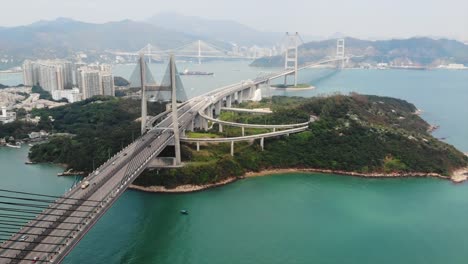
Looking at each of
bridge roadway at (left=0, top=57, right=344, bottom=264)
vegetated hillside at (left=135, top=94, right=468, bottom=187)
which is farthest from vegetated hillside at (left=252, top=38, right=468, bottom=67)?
bridge roadway at (left=0, top=57, right=344, bottom=264)

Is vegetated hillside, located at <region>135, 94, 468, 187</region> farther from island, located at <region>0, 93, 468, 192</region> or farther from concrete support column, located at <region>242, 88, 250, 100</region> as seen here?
concrete support column, located at <region>242, 88, 250, 100</region>

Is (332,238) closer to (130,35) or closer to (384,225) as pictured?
(384,225)

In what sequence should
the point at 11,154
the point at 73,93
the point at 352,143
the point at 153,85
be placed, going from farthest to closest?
the point at 73,93
the point at 11,154
the point at 352,143
the point at 153,85

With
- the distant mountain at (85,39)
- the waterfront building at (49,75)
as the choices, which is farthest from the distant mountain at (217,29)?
the waterfront building at (49,75)

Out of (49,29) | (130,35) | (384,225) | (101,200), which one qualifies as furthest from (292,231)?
(49,29)

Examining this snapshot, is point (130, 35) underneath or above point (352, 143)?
above

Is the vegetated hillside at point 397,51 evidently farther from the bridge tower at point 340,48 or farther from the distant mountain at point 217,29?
the distant mountain at point 217,29
